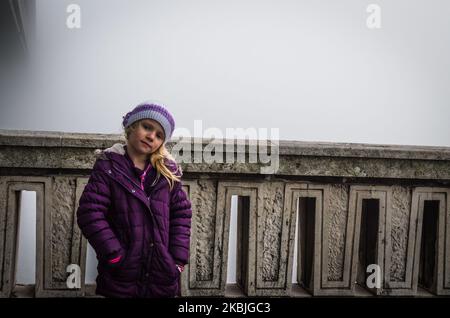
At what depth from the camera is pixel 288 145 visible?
2479mm

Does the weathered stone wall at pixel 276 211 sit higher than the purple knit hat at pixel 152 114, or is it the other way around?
the purple knit hat at pixel 152 114

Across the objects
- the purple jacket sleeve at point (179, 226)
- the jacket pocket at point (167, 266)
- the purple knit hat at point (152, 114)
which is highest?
the purple knit hat at point (152, 114)

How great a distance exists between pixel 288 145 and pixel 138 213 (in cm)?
85


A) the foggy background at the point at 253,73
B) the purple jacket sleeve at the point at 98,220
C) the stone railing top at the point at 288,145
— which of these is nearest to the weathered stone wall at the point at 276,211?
the stone railing top at the point at 288,145

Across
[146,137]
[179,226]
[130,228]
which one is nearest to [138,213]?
[130,228]

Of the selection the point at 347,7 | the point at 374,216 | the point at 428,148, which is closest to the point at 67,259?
the point at 374,216

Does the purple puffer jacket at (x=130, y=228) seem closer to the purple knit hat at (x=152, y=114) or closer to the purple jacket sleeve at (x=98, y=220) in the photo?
the purple jacket sleeve at (x=98, y=220)

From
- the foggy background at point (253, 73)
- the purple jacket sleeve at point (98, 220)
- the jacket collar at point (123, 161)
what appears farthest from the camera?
the foggy background at point (253, 73)

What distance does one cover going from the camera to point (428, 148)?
2629 millimetres

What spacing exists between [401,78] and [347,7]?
3847 cm

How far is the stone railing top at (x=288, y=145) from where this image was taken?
2.31 m

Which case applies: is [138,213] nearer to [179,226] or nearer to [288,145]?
[179,226]

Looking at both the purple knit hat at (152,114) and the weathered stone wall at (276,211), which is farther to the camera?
the weathered stone wall at (276,211)
